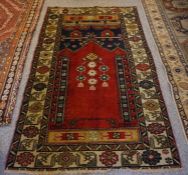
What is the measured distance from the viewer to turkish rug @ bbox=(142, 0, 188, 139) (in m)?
2.54

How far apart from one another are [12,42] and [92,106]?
1.14 metres

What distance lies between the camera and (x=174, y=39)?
317cm

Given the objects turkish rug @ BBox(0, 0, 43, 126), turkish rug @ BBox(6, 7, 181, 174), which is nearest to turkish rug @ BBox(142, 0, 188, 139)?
turkish rug @ BBox(6, 7, 181, 174)

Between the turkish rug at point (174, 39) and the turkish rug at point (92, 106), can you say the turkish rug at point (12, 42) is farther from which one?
the turkish rug at point (174, 39)

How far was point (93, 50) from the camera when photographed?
9.98 feet

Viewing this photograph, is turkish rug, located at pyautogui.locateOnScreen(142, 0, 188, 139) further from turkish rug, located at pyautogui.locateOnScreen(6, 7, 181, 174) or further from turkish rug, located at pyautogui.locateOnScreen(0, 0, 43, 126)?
turkish rug, located at pyautogui.locateOnScreen(0, 0, 43, 126)

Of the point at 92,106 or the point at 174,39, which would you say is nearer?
the point at 92,106

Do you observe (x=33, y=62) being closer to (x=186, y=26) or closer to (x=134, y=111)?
(x=134, y=111)

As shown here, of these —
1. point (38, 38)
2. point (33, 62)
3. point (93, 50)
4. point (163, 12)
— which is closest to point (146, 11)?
point (163, 12)

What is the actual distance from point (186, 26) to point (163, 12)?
0.37m

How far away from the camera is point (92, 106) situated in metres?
2.44

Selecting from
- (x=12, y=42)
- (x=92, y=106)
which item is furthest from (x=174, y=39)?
(x=12, y=42)

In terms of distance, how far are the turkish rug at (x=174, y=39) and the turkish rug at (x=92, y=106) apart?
0.42 ft

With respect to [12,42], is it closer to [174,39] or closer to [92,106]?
[92,106]
